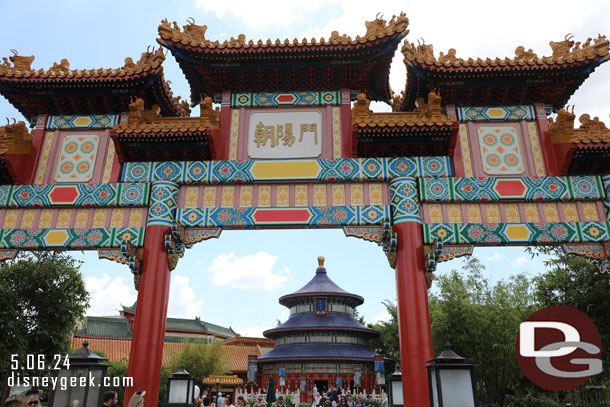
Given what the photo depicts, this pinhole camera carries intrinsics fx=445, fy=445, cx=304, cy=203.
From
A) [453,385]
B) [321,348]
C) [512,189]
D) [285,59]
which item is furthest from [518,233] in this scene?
[321,348]

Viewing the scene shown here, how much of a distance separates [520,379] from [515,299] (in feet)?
11.4

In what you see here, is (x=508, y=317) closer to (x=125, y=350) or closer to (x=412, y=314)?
(x=412, y=314)

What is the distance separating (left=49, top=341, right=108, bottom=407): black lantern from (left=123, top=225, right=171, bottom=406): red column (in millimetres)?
1468

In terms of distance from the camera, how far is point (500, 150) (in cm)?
927

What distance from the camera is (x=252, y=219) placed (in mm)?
8711

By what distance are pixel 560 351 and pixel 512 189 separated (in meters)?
3.16

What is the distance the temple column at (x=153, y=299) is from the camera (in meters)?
7.78

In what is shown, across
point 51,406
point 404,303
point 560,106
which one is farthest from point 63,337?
point 560,106

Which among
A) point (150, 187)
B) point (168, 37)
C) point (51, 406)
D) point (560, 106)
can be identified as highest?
point (168, 37)

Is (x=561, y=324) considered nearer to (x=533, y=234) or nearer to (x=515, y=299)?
(x=533, y=234)

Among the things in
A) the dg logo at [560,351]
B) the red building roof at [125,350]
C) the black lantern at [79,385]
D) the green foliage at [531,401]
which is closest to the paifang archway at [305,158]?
the black lantern at [79,385]

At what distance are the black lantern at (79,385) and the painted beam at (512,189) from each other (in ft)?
20.7

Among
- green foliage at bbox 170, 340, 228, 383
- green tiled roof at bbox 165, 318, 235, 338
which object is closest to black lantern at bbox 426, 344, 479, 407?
green foliage at bbox 170, 340, 228, 383

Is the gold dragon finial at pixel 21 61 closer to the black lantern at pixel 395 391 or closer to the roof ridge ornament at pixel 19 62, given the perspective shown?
the roof ridge ornament at pixel 19 62
